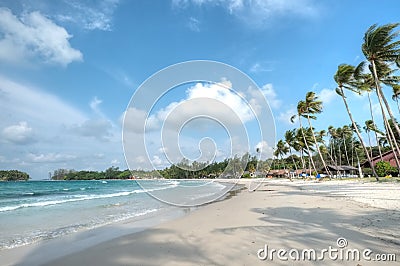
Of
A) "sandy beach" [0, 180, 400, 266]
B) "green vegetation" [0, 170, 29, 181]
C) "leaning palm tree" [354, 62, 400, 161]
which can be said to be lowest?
"sandy beach" [0, 180, 400, 266]

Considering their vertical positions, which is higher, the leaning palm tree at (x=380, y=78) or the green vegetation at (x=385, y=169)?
the leaning palm tree at (x=380, y=78)

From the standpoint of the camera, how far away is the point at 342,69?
23359 millimetres

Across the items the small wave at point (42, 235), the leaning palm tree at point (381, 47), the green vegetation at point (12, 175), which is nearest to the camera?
the small wave at point (42, 235)

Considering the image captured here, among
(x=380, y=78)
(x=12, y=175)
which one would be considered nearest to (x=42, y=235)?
(x=380, y=78)

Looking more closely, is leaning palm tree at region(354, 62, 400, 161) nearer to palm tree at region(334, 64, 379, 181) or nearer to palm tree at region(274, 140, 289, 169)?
palm tree at region(334, 64, 379, 181)

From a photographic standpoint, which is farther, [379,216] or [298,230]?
[379,216]

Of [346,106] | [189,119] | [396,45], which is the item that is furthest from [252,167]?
[189,119]

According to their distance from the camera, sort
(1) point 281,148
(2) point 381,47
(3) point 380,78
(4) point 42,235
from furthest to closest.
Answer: (1) point 281,148 → (3) point 380,78 → (2) point 381,47 → (4) point 42,235

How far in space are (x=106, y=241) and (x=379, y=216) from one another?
24.1 feet

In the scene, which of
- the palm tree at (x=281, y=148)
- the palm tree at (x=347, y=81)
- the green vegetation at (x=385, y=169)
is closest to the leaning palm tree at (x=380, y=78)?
the palm tree at (x=347, y=81)

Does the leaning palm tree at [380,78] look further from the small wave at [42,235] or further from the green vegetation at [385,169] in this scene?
the small wave at [42,235]

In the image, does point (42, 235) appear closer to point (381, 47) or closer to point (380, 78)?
point (381, 47)

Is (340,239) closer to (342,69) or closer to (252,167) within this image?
(342,69)

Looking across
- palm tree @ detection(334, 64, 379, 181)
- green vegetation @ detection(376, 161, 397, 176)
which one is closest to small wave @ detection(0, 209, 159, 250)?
palm tree @ detection(334, 64, 379, 181)
